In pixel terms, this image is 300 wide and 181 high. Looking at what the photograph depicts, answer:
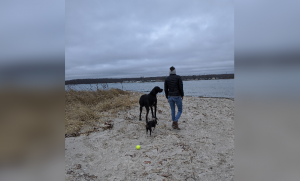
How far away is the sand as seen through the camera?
3.16m

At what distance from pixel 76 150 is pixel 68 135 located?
117 cm

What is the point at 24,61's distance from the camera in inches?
35.5

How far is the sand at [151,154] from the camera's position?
3.16m

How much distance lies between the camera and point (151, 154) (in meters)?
4.00

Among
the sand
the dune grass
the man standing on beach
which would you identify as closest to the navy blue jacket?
the man standing on beach

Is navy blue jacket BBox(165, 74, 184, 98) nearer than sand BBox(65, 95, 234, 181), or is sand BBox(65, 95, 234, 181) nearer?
sand BBox(65, 95, 234, 181)

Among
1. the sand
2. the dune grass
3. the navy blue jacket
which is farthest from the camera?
the dune grass

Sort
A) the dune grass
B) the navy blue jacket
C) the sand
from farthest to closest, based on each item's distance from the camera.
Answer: the dune grass → the navy blue jacket → the sand

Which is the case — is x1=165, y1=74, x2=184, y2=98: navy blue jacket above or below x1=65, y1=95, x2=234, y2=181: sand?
above

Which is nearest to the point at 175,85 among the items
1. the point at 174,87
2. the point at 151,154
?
the point at 174,87

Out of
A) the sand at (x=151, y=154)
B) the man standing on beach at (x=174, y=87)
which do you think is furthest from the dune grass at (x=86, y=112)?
the man standing on beach at (x=174, y=87)

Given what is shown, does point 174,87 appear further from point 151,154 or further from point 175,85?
point 151,154

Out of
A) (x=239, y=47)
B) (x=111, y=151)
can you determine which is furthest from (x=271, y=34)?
(x=111, y=151)

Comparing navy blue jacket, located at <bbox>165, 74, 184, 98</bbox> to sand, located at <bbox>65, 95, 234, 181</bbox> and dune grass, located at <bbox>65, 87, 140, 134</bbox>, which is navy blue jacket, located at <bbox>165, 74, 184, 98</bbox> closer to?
sand, located at <bbox>65, 95, 234, 181</bbox>
